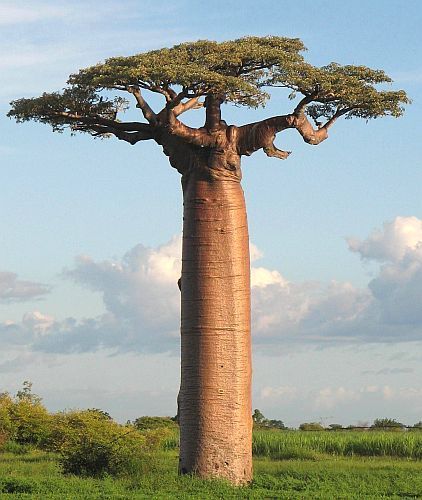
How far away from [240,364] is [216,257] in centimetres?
136

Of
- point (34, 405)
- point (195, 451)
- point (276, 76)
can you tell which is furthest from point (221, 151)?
point (34, 405)

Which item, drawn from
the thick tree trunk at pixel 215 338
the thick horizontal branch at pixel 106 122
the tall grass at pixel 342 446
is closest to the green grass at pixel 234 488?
the thick tree trunk at pixel 215 338

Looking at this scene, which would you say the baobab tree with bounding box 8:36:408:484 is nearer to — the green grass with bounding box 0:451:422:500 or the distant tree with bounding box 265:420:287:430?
the green grass with bounding box 0:451:422:500

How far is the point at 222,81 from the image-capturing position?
42.4ft

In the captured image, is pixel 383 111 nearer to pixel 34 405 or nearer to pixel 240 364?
pixel 240 364

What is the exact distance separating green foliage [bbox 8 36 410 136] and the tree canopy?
0.5 inches

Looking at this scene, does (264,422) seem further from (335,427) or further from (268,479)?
(268,479)

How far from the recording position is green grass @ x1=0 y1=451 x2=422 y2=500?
1180 centimetres

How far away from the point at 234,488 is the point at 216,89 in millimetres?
4873

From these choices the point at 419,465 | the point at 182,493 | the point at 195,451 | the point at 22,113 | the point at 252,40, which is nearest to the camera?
the point at 182,493

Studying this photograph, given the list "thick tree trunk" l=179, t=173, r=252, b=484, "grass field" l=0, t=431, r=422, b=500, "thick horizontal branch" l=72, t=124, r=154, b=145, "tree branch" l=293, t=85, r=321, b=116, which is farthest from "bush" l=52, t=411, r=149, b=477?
"tree branch" l=293, t=85, r=321, b=116

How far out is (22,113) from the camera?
48.3 feet

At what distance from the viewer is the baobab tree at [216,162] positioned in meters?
12.8

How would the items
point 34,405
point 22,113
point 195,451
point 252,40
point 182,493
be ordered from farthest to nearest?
1. point 34,405
2. point 22,113
3. point 252,40
4. point 195,451
5. point 182,493
